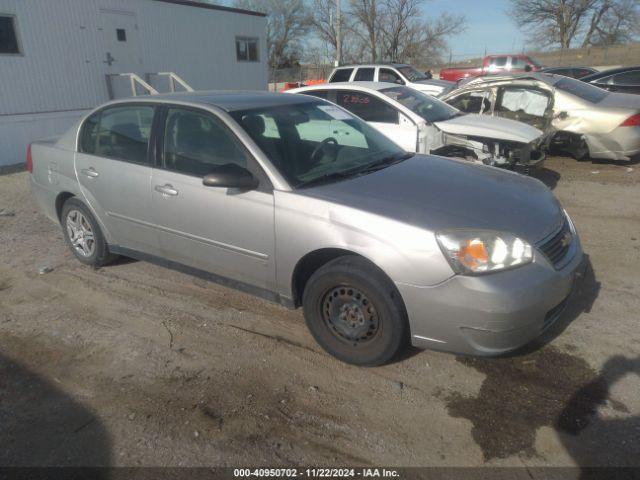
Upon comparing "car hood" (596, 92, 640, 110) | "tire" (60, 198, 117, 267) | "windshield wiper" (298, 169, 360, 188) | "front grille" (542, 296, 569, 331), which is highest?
"car hood" (596, 92, 640, 110)

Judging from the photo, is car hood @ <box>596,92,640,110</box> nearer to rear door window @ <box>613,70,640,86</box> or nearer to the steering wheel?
rear door window @ <box>613,70,640,86</box>

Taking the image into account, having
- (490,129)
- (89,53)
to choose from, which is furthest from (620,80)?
(89,53)

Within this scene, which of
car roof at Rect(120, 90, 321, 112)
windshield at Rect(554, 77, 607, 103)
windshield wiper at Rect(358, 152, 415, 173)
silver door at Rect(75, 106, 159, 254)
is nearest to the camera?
windshield wiper at Rect(358, 152, 415, 173)

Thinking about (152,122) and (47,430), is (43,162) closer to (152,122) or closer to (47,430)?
(152,122)

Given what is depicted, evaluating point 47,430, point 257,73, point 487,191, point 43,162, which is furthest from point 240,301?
point 257,73

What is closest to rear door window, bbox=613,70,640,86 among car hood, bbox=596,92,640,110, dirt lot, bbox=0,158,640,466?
car hood, bbox=596,92,640,110

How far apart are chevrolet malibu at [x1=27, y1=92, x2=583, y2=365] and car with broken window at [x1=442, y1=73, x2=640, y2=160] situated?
5366 mm

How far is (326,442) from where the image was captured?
8.46ft

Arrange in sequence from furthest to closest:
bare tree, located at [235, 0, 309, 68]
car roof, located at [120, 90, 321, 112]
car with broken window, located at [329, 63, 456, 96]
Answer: bare tree, located at [235, 0, 309, 68] < car with broken window, located at [329, 63, 456, 96] < car roof, located at [120, 90, 321, 112]

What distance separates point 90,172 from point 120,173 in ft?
1.51

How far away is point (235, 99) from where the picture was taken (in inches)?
155

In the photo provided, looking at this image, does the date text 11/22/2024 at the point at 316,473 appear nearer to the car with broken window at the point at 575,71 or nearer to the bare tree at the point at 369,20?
the car with broken window at the point at 575,71

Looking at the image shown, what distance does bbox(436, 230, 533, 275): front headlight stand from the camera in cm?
271

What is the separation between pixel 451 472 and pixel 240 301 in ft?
7.43
